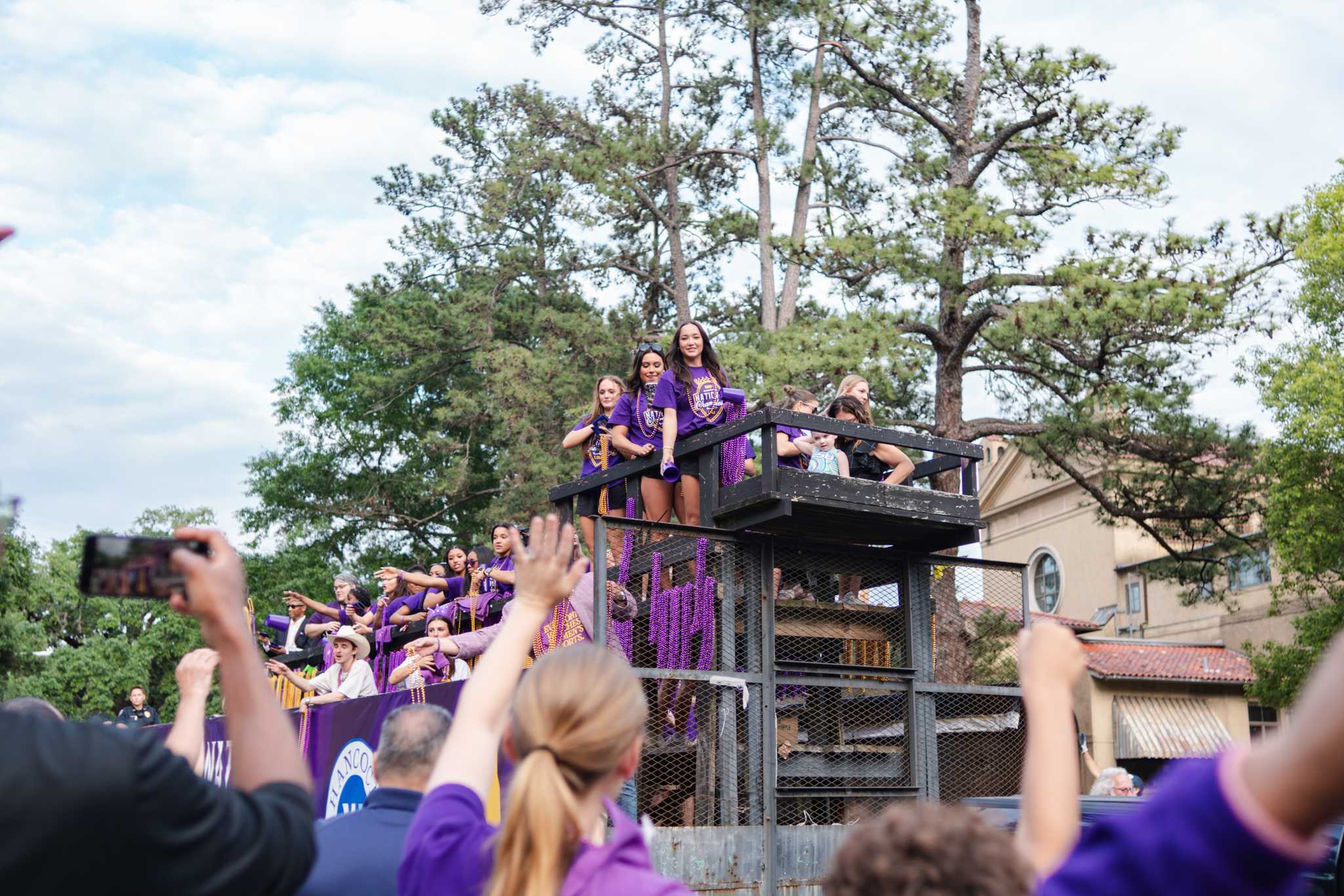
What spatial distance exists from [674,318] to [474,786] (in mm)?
25695

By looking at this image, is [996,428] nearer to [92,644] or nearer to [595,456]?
[595,456]

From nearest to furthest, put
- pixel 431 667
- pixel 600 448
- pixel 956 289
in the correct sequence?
pixel 431 667 → pixel 600 448 → pixel 956 289

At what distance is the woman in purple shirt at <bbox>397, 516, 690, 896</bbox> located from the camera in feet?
7.10

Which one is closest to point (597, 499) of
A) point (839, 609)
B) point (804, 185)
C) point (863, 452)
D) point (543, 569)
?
point (863, 452)

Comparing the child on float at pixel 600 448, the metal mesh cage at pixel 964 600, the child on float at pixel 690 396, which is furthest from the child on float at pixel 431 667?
the metal mesh cage at pixel 964 600

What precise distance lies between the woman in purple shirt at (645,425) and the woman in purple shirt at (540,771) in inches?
276

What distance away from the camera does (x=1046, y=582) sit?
47062 millimetres

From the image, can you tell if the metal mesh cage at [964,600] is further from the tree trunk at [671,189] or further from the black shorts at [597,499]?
the tree trunk at [671,189]

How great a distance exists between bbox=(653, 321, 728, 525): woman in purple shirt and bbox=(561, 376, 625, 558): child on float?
2.11ft

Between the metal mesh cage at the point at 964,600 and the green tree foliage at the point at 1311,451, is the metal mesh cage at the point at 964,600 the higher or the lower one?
the lower one

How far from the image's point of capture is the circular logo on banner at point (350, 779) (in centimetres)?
936

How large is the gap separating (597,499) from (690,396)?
4.41 ft

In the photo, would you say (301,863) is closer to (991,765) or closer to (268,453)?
(991,765)

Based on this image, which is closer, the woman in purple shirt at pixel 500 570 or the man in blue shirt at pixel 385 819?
the man in blue shirt at pixel 385 819
